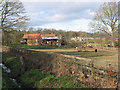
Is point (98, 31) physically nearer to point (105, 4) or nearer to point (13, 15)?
point (105, 4)

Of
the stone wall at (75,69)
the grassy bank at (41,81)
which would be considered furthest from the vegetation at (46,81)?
the stone wall at (75,69)

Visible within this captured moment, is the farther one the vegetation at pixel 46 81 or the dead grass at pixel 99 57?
the vegetation at pixel 46 81

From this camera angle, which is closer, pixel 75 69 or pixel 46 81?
pixel 75 69

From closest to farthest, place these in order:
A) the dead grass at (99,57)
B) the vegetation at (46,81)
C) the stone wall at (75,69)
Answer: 1. the stone wall at (75,69)
2. the dead grass at (99,57)
3. the vegetation at (46,81)

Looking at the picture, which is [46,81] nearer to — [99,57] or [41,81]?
[41,81]

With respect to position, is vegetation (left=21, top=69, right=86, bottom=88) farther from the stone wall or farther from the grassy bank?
the stone wall

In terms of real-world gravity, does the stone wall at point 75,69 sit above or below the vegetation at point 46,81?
above

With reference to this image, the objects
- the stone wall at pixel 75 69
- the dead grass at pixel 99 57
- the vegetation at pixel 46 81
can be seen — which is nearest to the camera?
the stone wall at pixel 75 69

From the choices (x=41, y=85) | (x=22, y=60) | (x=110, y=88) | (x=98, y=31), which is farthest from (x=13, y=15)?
(x=110, y=88)

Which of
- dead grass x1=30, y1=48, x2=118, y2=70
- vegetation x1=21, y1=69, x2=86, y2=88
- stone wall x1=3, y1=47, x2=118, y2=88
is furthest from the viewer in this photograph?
vegetation x1=21, y1=69, x2=86, y2=88

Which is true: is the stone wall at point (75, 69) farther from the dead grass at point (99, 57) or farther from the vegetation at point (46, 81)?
the vegetation at point (46, 81)

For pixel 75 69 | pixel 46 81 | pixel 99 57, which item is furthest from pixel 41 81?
pixel 99 57

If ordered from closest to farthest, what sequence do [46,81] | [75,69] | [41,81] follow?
[75,69] < [46,81] < [41,81]

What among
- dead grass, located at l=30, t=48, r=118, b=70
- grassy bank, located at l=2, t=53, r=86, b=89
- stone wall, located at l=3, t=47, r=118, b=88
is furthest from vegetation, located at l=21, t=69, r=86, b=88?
dead grass, located at l=30, t=48, r=118, b=70
